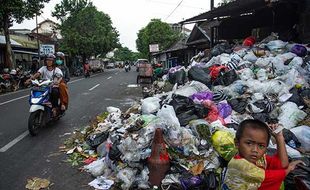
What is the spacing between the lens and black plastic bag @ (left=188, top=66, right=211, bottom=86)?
9.27 m

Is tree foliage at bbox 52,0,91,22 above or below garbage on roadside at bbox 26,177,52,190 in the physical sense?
above

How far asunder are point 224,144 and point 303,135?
5.32 feet

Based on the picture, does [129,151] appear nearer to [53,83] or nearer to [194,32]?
[53,83]

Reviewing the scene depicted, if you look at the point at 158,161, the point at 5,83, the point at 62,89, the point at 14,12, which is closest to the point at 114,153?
the point at 158,161

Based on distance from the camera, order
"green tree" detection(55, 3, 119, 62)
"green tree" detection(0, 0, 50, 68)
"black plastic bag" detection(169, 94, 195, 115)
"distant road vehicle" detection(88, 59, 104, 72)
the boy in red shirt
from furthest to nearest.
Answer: "distant road vehicle" detection(88, 59, 104, 72) < "green tree" detection(55, 3, 119, 62) < "green tree" detection(0, 0, 50, 68) < "black plastic bag" detection(169, 94, 195, 115) < the boy in red shirt

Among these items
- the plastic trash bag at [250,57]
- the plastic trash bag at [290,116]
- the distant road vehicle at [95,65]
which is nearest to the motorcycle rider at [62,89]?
the plastic trash bag at [290,116]

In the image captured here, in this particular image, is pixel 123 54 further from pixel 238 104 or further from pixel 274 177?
pixel 274 177

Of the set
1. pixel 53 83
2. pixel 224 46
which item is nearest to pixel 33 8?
pixel 224 46

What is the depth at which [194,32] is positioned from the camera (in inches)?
1120

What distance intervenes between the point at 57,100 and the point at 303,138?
5.66 meters

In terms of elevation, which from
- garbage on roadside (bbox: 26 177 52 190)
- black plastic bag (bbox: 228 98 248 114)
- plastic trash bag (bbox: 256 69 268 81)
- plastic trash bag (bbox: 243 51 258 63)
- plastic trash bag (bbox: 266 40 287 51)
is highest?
plastic trash bag (bbox: 266 40 287 51)

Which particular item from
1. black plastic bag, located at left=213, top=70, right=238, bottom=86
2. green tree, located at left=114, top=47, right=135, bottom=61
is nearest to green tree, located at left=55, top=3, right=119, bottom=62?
black plastic bag, located at left=213, top=70, right=238, bottom=86

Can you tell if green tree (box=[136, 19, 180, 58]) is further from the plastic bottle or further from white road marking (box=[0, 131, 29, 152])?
the plastic bottle

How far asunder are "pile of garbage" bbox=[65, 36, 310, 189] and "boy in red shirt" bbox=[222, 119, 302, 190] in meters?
1.04
